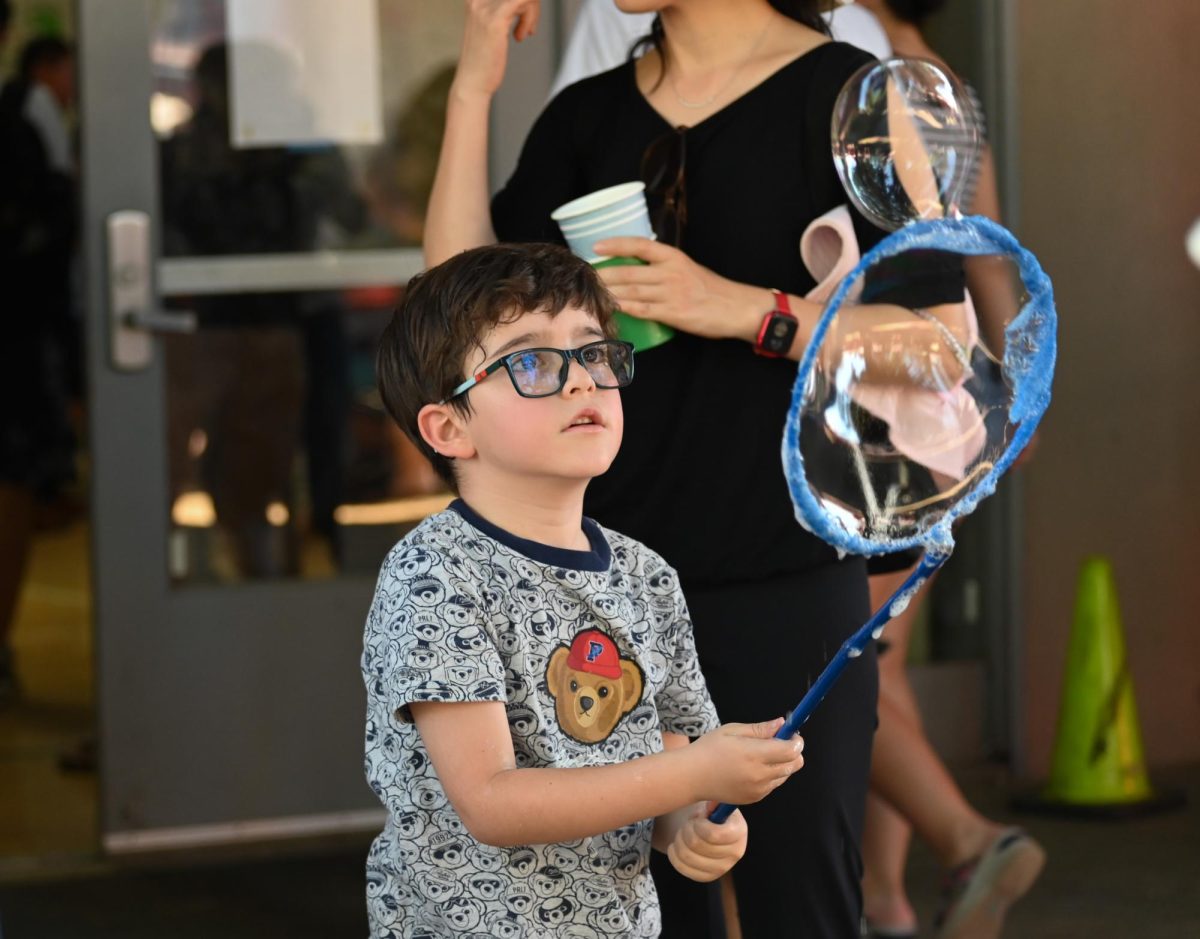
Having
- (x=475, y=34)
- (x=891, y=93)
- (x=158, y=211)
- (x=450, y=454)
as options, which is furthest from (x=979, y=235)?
(x=158, y=211)

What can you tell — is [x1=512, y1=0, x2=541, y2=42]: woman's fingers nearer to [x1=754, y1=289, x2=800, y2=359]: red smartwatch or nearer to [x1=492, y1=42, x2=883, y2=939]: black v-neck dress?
[x1=492, y1=42, x2=883, y2=939]: black v-neck dress

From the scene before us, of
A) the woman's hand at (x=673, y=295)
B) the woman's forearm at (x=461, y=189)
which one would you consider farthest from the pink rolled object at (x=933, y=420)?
the woman's forearm at (x=461, y=189)

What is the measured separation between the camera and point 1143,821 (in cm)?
457

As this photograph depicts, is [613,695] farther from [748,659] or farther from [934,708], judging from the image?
[934,708]

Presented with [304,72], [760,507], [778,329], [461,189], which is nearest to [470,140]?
[461,189]

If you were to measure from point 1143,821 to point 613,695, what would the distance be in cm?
298

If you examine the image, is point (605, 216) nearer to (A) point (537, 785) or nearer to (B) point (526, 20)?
(B) point (526, 20)

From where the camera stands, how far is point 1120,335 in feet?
16.3

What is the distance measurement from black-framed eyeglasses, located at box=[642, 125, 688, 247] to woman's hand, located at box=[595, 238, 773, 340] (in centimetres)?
9

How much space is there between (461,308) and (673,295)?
455 millimetres

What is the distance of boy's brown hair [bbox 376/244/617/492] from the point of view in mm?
1930

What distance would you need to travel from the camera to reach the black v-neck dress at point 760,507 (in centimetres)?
237

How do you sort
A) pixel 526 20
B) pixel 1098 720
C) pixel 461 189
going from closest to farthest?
pixel 461 189 → pixel 526 20 → pixel 1098 720

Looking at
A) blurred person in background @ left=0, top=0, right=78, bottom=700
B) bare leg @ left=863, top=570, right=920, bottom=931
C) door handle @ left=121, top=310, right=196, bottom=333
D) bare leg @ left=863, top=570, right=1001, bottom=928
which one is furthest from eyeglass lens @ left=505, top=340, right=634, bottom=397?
blurred person in background @ left=0, top=0, right=78, bottom=700
